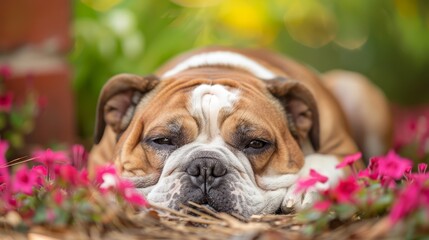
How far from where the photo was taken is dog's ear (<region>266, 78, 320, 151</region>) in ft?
11.3

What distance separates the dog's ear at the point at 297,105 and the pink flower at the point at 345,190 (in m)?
1.19

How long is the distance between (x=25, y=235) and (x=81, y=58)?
343cm

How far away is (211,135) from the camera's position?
3143mm

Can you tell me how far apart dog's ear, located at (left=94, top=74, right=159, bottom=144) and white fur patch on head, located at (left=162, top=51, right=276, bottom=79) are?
0.30 m

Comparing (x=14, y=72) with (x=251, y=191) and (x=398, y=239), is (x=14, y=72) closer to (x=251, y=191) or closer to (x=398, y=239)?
(x=251, y=191)

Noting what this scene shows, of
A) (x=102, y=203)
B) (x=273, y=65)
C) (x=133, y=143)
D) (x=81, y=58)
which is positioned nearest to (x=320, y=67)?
(x=81, y=58)

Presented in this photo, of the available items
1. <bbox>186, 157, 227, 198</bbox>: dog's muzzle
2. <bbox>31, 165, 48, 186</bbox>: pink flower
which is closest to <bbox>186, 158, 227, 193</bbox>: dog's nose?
<bbox>186, 157, 227, 198</bbox>: dog's muzzle

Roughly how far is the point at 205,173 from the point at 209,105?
15.6 inches

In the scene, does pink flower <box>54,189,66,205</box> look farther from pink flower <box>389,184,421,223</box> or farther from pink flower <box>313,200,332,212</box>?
pink flower <box>389,184,421,223</box>

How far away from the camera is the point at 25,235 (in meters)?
2.18

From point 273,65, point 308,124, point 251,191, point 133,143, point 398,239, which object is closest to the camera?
point 398,239

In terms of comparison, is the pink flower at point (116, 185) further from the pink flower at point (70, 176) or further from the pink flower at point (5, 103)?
the pink flower at point (5, 103)

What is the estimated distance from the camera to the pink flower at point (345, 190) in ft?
7.14

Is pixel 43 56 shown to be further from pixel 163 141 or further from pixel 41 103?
pixel 163 141
